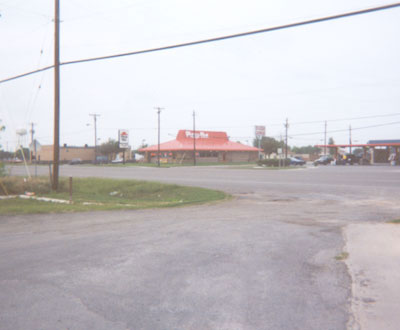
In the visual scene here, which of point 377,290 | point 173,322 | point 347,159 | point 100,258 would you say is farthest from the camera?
point 347,159

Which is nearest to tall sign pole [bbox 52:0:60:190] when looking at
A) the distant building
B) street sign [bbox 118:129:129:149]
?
street sign [bbox 118:129:129:149]

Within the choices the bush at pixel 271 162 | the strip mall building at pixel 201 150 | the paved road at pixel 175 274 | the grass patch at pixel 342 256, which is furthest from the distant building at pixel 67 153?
the grass patch at pixel 342 256

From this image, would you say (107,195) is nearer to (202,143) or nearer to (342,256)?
(342,256)

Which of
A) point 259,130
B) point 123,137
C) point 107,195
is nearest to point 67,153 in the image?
point 123,137

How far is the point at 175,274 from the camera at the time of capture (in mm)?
5398

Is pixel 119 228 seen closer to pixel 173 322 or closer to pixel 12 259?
pixel 12 259

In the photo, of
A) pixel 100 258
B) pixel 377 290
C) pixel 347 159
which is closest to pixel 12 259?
pixel 100 258

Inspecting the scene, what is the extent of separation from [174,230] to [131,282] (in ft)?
11.7

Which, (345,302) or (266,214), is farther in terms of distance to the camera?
(266,214)

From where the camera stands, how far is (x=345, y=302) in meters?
4.43

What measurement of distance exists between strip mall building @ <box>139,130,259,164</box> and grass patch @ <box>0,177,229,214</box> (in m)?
51.8

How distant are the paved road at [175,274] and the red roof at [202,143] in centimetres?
6436

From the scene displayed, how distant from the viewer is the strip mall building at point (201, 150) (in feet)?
247

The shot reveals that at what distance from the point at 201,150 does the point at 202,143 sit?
3398mm
